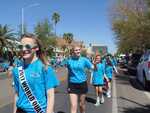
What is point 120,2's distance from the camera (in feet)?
178

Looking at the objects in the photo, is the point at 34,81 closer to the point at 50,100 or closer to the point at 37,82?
the point at 37,82

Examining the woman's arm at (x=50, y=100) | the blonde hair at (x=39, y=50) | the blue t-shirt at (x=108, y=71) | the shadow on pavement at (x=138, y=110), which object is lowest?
the shadow on pavement at (x=138, y=110)

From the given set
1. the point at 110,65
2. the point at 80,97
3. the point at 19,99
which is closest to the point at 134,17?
the point at 110,65

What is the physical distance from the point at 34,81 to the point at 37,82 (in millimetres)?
36

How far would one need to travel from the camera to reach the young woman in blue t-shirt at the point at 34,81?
194 inches

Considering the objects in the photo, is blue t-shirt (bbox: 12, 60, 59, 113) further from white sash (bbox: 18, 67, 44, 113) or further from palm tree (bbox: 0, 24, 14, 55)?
palm tree (bbox: 0, 24, 14, 55)

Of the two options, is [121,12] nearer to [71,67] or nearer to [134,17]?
[134,17]

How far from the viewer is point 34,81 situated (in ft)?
16.2

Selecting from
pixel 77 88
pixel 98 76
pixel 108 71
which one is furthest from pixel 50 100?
pixel 108 71

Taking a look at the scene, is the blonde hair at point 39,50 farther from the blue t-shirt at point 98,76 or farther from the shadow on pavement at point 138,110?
the blue t-shirt at point 98,76

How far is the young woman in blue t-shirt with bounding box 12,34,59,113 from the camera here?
16.2 ft

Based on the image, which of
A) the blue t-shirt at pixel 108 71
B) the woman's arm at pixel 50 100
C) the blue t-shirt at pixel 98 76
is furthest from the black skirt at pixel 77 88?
the blue t-shirt at pixel 108 71

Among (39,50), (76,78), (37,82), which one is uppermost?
(39,50)

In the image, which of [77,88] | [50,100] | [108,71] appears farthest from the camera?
[108,71]
